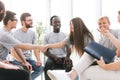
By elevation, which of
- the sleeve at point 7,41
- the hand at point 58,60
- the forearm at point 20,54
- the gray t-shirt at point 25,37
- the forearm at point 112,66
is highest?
the sleeve at point 7,41

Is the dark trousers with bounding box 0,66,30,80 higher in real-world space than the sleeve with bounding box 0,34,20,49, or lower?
lower

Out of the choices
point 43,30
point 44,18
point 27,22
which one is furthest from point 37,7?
point 27,22

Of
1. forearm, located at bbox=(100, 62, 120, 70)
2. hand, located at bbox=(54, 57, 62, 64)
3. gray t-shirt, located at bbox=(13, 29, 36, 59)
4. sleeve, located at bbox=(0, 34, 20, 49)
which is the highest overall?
sleeve, located at bbox=(0, 34, 20, 49)

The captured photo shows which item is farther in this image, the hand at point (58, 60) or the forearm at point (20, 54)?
the hand at point (58, 60)

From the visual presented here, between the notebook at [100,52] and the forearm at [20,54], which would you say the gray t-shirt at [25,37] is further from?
the notebook at [100,52]

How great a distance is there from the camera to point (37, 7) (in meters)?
6.44

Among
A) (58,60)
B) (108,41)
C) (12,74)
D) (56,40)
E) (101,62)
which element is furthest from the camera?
(56,40)

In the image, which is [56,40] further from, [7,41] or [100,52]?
[100,52]

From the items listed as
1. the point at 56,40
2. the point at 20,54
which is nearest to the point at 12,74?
the point at 20,54

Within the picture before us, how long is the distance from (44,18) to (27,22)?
8.67 ft

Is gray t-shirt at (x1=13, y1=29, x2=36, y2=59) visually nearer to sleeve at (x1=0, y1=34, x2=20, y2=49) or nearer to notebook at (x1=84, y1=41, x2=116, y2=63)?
sleeve at (x1=0, y1=34, x2=20, y2=49)

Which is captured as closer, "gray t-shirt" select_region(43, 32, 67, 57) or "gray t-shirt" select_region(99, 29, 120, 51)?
"gray t-shirt" select_region(99, 29, 120, 51)

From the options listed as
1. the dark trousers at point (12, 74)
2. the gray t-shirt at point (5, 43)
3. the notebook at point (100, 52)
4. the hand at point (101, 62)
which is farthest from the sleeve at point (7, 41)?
the hand at point (101, 62)

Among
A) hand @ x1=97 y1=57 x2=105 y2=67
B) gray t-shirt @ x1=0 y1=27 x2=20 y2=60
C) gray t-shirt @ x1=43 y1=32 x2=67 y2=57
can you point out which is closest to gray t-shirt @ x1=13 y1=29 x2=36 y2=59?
gray t-shirt @ x1=43 y1=32 x2=67 y2=57
